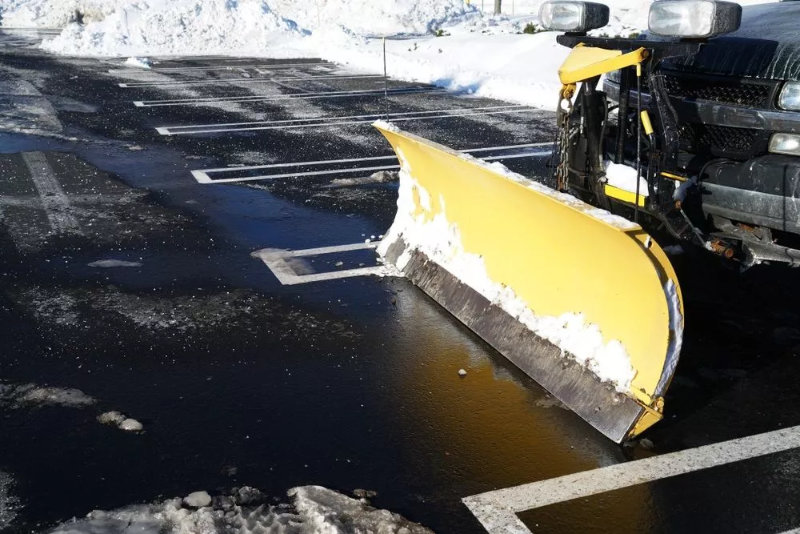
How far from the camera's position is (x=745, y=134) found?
4.84 metres

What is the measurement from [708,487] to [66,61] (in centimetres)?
2019

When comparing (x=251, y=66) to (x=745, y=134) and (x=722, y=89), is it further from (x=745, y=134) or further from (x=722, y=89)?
(x=745, y=134)

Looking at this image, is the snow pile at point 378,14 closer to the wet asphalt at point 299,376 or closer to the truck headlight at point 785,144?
the wet asphalt at point 299,376

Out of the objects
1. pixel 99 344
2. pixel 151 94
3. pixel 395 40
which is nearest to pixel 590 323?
pixel 99 344

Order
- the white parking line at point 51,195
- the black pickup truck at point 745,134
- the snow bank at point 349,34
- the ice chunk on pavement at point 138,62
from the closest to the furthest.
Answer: the black pickup truck at point 745,134 < the white parking line at point 51,195 < the snow bank at point 349,34 < the ice chunk on pavement at point 138,62

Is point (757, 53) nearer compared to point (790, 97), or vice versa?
point (790, 97)

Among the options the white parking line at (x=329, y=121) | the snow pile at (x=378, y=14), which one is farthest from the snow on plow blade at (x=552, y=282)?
the snow pile at (x=378, y=14)

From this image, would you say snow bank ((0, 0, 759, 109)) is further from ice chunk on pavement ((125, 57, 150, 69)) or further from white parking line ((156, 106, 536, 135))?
ice chunk on pavement ((125, 57, 150, 69))

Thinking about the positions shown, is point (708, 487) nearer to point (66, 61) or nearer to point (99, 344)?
point (99, 344)

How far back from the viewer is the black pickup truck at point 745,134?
4.50 meters

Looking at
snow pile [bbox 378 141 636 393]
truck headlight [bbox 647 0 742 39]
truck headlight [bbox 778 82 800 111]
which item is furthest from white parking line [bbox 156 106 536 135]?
truck headlight [bbox 778 82 800 111]

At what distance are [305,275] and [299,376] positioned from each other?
1671mm

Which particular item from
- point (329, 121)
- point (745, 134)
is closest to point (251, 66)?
point (329, 121)

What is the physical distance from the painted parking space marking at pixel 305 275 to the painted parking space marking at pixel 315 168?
259 cm
